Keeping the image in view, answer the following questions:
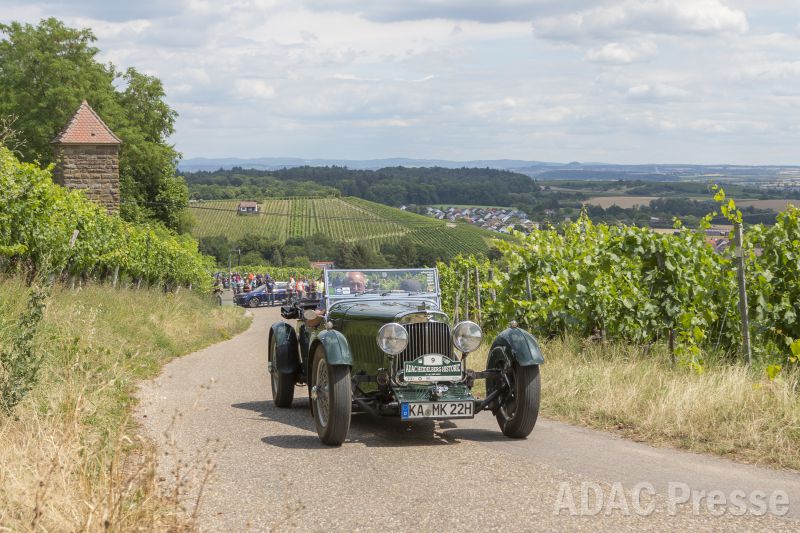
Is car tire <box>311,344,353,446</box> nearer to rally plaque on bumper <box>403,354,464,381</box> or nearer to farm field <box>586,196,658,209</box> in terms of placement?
rally plaque on bumper <box>403,354,464,381</box>

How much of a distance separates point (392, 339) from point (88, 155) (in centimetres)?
4227

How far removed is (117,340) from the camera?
13.9m

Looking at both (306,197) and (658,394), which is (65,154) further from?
(306,197)

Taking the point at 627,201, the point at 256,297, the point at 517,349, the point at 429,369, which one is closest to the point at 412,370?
the point at 429,369

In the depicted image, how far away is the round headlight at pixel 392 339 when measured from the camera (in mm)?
8234

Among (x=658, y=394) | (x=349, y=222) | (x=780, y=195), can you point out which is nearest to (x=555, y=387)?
(x=658, y=394)

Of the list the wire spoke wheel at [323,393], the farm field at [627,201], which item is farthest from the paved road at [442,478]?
the farm field at [627,201]

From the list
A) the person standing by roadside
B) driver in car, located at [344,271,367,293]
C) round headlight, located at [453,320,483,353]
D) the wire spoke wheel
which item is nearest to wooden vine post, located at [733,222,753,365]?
round headlight, located at [453,320,483,353]

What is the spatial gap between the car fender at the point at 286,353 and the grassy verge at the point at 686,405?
2.84 meters

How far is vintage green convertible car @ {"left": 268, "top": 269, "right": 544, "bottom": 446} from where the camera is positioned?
800cm

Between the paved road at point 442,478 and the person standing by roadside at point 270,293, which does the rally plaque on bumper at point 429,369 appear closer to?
the paved road at point 442,478

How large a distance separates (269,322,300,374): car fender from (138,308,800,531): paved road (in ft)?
2.90

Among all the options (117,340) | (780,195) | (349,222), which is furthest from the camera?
(349,222)

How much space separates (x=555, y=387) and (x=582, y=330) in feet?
12.2
